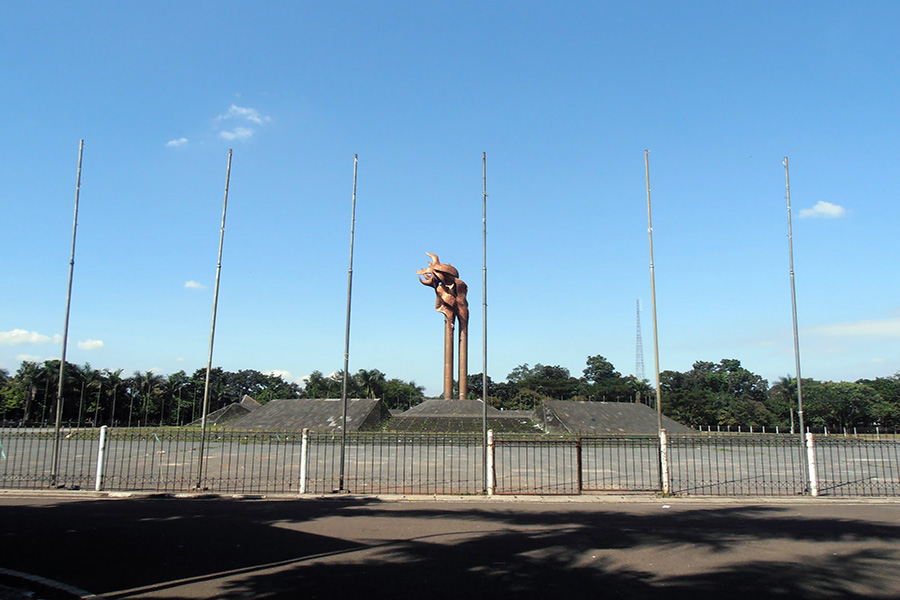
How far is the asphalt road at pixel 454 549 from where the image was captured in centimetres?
595

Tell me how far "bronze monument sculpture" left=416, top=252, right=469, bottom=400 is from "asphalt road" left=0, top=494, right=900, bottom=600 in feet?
118

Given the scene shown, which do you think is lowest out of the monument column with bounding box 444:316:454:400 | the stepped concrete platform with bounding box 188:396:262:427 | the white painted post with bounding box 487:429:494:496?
the stepped concrete platform with bounding box 188:396:262:427

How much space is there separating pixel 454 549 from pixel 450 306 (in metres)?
40.7

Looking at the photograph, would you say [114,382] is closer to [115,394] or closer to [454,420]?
[115,394]

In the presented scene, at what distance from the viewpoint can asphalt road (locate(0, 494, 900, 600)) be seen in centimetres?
595

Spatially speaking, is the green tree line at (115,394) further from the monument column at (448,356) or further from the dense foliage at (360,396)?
the monument column at (448,356)

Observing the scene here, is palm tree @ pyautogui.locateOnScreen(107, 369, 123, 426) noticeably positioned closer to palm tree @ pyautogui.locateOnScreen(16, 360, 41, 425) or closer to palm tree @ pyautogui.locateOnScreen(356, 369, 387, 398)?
palm tree @ pyautogui.locateOnScreen(16, 360, 41, 425)

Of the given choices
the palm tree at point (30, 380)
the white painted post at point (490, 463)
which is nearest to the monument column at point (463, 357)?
the white painted post at point (490, 463)

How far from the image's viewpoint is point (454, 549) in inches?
298

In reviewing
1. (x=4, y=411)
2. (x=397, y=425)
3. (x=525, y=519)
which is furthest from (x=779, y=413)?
(x=4, y=411)

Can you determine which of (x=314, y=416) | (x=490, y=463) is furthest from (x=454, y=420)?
(x=490, y=463)

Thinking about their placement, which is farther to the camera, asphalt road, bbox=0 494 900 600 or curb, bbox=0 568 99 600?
asphalt road, bbox=0 494 900 600

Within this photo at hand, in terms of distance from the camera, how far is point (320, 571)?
646cm

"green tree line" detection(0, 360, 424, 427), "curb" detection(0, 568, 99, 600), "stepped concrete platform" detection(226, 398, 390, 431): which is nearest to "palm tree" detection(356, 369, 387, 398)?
"green tree line" detection(0, 360, 424, 427)
